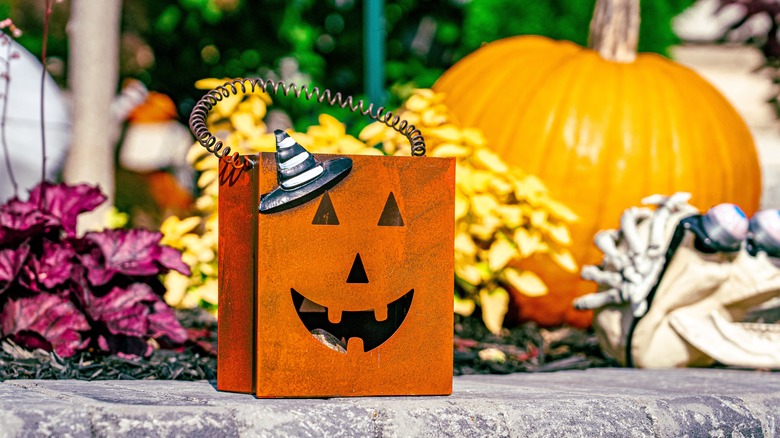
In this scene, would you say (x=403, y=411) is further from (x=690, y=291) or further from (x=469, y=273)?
(x=469, y=273)

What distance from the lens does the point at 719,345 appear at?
8.09 feet

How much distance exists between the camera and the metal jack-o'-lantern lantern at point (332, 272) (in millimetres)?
1646

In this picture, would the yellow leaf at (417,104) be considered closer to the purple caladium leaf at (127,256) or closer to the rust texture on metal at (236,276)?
the purple caladium leaf at (127,256)

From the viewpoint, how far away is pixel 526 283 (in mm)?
2943

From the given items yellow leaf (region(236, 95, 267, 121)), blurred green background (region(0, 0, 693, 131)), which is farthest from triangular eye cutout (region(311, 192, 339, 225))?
blurred green background (region(0, 0, 693, 131))

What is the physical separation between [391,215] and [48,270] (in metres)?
0.89

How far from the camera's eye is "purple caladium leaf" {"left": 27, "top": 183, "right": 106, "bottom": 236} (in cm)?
231

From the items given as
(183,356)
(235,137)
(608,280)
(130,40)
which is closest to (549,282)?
(608,280)

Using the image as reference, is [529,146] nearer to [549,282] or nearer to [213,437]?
[549,282]

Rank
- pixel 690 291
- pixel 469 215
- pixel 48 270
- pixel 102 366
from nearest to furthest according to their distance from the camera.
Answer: pixel 102 366 → pixel 48 270 → pixel 690 291 → pixel 469 215

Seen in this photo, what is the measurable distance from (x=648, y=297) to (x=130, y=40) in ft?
11.2

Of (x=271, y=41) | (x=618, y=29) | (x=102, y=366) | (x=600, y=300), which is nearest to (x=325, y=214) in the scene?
(x=102, y=366)

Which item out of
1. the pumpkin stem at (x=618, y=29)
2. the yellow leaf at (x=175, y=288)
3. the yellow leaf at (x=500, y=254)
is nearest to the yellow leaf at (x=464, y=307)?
the yellow leaf at (x=500, y=254)

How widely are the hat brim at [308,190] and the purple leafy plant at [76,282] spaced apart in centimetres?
70
